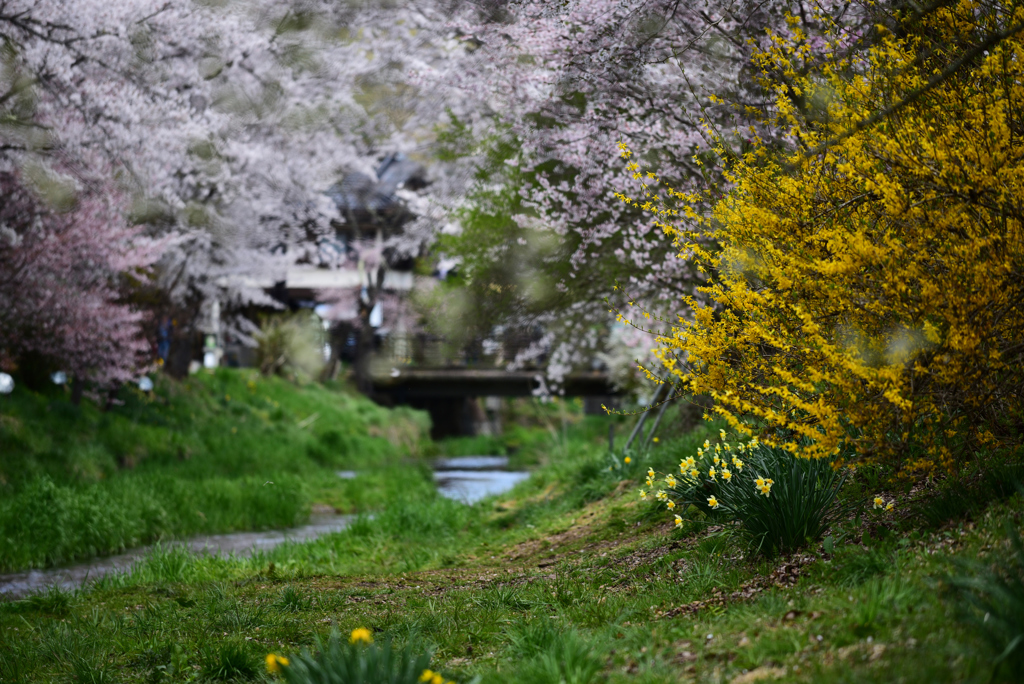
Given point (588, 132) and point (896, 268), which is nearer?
point (896, 268)

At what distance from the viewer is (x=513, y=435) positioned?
3128cm

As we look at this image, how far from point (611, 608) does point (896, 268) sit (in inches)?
88.6

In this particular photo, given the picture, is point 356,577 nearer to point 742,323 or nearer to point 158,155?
point 742,323

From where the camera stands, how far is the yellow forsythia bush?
13.3 ft

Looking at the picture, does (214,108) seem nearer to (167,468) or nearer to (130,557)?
(167,468)

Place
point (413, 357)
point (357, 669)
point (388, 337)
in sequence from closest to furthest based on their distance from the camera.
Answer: point (357, 669), point (413, 357), point (388, 337)

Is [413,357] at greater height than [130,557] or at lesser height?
greater

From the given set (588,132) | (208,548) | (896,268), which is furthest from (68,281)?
(896,268)

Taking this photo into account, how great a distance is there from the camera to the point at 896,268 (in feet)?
13.5

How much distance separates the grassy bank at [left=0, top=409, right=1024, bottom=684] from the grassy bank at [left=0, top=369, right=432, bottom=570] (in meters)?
2.25

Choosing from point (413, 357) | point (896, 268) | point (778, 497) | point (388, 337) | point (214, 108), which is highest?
point (214, 108)

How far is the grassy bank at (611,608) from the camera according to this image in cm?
322

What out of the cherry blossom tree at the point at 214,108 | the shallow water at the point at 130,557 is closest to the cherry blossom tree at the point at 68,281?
the cherry blossom tree at the point at 214,108

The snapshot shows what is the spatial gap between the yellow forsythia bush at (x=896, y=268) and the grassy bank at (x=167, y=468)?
26.7 ft
